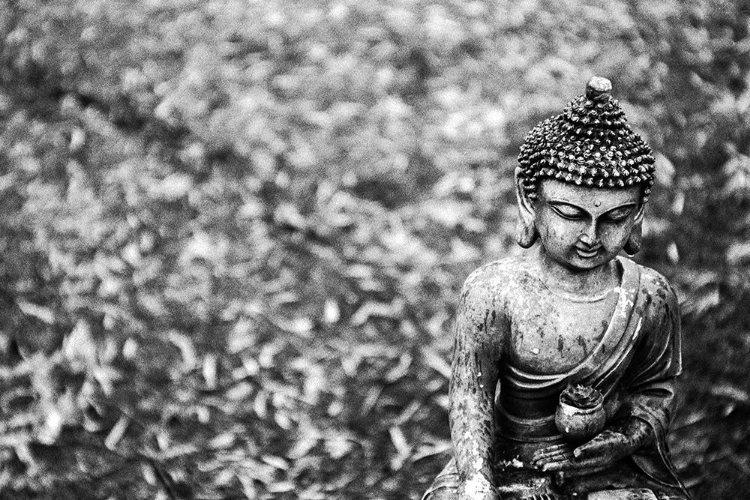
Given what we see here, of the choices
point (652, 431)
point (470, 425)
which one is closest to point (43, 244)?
point (470, 425)

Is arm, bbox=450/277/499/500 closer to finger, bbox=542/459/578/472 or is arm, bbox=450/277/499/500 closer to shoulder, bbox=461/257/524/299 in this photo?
shoulder, bbox=461/257/524/299

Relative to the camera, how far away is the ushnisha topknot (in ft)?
8.46

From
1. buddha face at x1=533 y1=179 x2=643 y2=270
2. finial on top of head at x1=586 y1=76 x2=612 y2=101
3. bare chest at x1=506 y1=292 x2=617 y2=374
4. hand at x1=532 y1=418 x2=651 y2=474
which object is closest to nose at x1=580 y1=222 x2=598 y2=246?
buddha face at x1=533 y1=179 x2=643 y2=270

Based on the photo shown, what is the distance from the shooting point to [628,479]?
2863 mm

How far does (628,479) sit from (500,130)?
9.36ft

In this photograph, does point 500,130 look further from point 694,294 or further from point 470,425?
point 470,425

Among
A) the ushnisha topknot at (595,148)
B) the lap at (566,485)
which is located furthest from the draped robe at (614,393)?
the ushnisha topknot at (595,148)

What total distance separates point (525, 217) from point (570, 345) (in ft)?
1.22

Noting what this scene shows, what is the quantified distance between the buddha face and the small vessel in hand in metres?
0.33

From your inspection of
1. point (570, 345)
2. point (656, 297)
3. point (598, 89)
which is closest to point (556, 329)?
point (570, 345)

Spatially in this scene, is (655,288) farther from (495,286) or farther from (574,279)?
(495,286)

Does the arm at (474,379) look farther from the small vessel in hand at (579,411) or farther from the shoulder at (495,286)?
the small vessel in hand at (579,411)

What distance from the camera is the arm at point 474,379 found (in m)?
2.78

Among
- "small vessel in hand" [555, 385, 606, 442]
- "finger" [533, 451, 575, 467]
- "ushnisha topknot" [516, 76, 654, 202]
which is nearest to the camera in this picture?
"ushnisha topknot" [516, 76, 654, 202]
